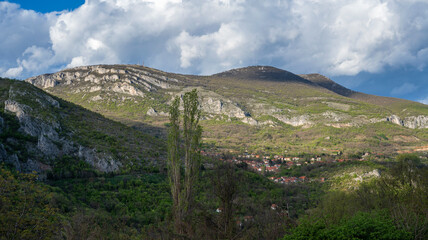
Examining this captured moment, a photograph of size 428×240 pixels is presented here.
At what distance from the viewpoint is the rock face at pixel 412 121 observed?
137525 mm

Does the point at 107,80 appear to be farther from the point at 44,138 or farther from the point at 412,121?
the point at 412,121

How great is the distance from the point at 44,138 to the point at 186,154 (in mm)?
24439

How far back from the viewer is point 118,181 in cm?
2850

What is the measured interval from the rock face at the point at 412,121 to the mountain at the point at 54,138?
485ft

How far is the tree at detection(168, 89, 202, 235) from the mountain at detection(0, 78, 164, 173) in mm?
19273

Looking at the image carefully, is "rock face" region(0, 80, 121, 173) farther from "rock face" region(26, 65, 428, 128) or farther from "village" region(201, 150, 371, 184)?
"rock face" region(26, 65, 428, 128)

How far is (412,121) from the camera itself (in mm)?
139625

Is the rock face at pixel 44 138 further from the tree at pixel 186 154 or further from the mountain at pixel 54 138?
the tree at pixel 186 154

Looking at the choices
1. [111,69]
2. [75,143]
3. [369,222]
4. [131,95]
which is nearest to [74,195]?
[75,143]

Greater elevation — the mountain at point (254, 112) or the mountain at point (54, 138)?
the mountain at point (254, 112)

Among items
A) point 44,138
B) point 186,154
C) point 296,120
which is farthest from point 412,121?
point 44,138

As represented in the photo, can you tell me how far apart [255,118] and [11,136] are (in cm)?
13333

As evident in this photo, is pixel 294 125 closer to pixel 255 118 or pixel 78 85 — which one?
pixel 255 118

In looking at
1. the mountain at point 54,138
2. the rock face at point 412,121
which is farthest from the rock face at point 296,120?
the mountain at point 54,138
